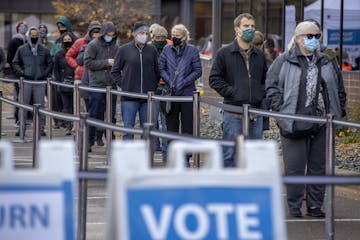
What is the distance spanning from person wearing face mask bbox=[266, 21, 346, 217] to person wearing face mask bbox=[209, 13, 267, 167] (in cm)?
61

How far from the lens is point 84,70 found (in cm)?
1667

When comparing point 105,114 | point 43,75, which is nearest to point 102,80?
point 105,114

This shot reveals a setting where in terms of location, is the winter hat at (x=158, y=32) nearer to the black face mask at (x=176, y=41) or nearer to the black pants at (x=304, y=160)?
the black face mask at (x=176, y=41)

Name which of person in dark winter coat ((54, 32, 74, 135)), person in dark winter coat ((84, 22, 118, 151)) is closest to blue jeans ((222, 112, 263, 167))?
person in dark winter coat ((84, 22, 118, 151))

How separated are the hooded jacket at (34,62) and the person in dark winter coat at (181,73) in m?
5.17

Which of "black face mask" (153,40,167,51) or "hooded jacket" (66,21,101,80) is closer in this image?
"black face mask" (153,40,167,51)

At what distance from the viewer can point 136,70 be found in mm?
14148

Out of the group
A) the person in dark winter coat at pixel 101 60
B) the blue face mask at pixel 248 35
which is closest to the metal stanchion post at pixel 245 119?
the blue face mask at pixel 248 35

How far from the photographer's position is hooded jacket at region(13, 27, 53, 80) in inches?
732

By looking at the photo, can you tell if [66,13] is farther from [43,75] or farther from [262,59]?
[262,59]

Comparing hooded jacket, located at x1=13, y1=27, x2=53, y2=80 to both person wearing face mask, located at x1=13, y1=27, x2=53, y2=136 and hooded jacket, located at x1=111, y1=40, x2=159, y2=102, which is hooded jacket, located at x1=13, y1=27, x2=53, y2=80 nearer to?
person wearing face mask, located at x1=13, y1=27, x2=53, y2=136

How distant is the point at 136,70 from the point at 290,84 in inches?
163

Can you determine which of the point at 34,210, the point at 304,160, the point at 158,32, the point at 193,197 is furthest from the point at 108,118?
the point at 193,197

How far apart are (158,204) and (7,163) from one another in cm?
70
